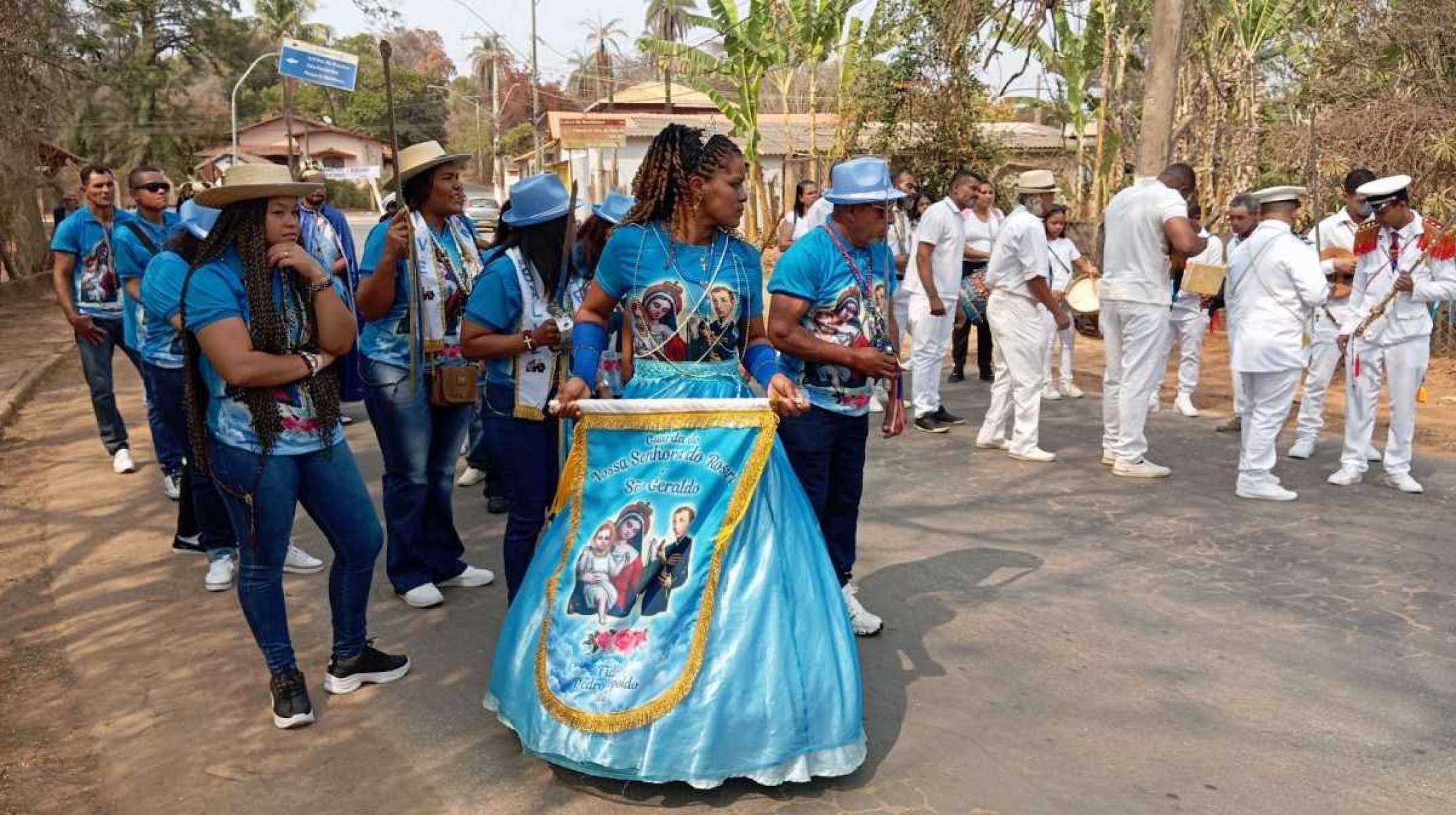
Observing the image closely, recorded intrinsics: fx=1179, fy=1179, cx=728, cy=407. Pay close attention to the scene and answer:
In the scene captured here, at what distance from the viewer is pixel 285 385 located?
393 centimetres

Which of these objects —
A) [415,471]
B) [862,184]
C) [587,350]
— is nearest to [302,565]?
[415,471]

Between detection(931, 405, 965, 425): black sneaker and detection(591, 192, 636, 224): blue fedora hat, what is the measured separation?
13.6 feet

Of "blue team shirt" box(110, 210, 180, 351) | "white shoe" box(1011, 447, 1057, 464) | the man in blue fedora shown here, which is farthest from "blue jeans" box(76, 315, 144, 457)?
"white shoe" box(1011, 447, 1057, 464)

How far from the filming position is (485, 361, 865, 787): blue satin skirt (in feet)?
11.5

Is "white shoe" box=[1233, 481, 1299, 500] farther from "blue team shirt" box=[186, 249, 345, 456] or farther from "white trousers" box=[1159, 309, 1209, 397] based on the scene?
"blue team shirt" box=[186, 249, 345, 456]

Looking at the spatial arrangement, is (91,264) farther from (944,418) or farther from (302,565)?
(944,418)

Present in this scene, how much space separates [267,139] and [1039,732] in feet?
230

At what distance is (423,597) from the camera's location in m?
5.37

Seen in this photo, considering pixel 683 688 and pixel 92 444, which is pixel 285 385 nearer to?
pixel 683 688

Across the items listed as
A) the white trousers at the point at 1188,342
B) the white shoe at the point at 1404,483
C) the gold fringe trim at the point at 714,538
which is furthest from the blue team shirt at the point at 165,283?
the white trousers at the point at 1188,342

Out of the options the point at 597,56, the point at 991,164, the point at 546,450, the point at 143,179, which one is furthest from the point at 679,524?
the point at 597,56

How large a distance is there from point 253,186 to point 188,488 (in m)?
2.88

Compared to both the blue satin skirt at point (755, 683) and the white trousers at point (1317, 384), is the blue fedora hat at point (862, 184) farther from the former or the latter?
the white trousers at point (1317, 384)

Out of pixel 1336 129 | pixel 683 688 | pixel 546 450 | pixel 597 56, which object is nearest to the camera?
pixel 683 688
